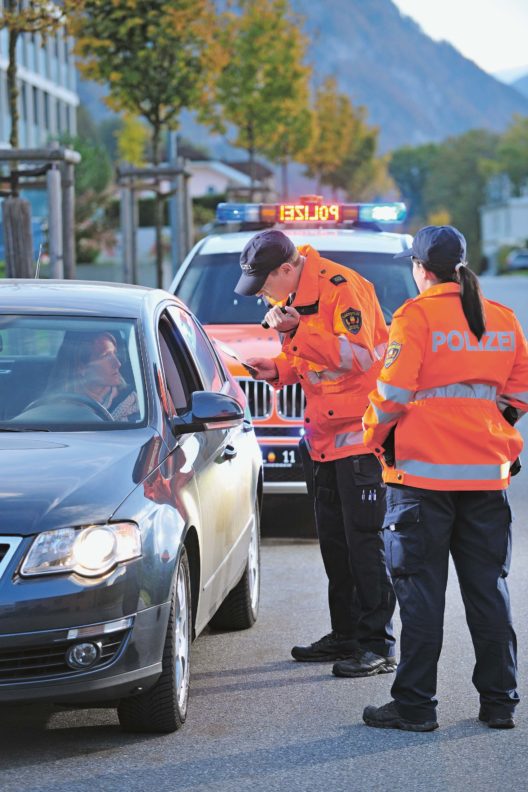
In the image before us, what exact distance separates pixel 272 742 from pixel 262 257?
1.94 m

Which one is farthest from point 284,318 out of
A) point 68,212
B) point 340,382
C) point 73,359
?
point 68,212

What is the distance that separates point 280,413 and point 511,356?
4.77 meters

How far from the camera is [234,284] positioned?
1166 cm

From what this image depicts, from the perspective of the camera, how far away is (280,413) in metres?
10.4

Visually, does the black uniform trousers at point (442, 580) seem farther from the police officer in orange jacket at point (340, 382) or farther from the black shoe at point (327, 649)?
the black shoe at point (327, 649)

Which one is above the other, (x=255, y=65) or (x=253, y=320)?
(x=255, y=65)

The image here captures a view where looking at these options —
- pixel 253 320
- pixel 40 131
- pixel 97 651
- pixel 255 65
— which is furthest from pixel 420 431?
pixel 40 131

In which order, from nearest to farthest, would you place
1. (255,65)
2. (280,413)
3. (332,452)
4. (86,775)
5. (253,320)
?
1. (86,775)
2. (332,452)
3. (280,413)
4. (253,320)
5. (255,65)

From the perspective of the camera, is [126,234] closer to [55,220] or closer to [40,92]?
[55,220]

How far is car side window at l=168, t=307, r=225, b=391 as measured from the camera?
6949 millimetres

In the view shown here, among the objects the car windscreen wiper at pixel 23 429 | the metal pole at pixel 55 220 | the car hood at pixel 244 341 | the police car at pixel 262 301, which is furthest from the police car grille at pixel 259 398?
the metal pole at pixel 55 220

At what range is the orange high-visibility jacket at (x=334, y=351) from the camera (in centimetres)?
643

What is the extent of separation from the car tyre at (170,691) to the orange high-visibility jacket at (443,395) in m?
0.84

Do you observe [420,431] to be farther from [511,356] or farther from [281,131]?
[281,131]
